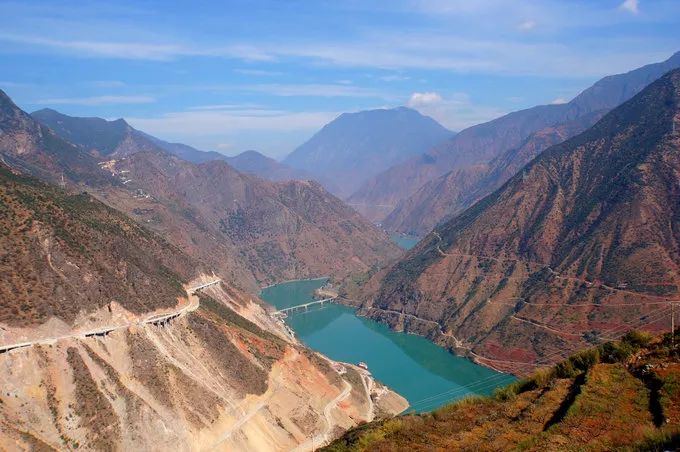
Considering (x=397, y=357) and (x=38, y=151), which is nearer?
(x=397, y=357)

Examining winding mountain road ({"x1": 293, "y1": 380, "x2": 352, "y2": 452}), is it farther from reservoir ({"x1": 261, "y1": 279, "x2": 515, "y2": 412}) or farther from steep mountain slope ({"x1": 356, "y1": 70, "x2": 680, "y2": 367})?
steep mountain slope ({"x1": 356, "y1": 70, "x2": 680, "y2": 367})

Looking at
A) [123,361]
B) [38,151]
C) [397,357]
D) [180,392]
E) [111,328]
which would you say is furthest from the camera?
[38,151]

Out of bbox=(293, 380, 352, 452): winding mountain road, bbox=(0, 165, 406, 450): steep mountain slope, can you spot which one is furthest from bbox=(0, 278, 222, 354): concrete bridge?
bbox=(293, 380, 352, 452): winding mountain road

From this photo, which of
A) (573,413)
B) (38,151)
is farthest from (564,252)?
(38,151)

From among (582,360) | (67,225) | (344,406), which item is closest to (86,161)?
(67,225)

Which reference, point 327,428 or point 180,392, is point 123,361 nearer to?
point 180,392

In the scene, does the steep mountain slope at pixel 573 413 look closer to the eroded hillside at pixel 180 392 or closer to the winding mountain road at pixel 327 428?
the eroded hillside at pixel 180 392
